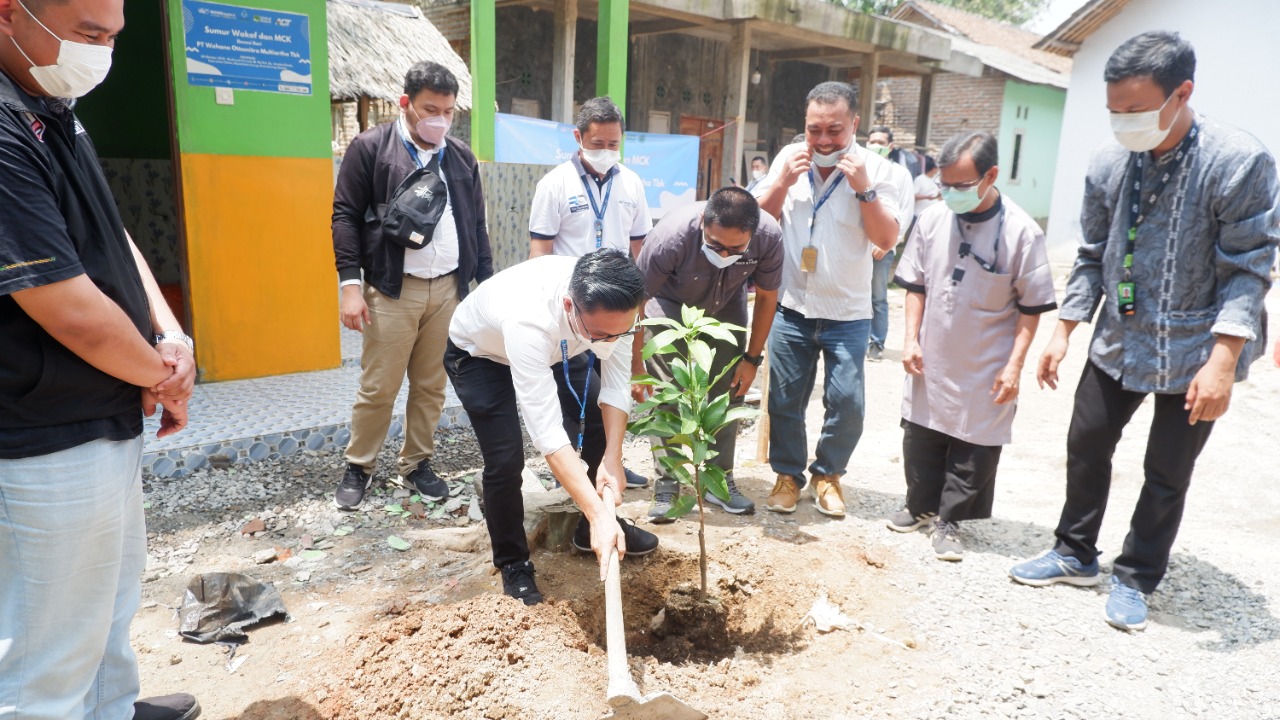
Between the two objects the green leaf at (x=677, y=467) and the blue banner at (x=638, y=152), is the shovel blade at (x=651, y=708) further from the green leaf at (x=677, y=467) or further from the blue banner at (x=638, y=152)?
the blue banner at (x=638, y=152)

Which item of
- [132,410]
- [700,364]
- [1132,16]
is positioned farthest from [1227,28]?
[132,410]

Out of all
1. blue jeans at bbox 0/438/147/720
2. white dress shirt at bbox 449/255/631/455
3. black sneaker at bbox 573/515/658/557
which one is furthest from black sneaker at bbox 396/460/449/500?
blue jeans at bbox 0/438/147/720

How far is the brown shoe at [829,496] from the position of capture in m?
4.00

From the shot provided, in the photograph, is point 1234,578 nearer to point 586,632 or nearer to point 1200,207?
point 1200,207

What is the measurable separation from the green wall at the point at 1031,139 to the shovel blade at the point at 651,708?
18.7 metres

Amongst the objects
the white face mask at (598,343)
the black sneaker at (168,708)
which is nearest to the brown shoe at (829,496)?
the white face mask at (598,343)

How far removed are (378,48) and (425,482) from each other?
5.95 meters

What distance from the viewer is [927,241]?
11.8 ft

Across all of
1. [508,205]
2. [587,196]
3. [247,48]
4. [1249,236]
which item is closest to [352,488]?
[587,196]

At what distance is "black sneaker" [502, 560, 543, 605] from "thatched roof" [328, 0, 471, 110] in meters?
6.15

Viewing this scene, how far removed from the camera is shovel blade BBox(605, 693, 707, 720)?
7.11 feet

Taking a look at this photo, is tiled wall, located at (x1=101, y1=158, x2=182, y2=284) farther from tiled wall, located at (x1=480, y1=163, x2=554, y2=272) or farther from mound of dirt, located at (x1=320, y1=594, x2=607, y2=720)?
mound of dirt, located at (x1=320, y1=594, x2=607, y2=720)

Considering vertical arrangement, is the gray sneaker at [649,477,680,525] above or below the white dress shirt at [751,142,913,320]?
below

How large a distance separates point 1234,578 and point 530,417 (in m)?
3.09
